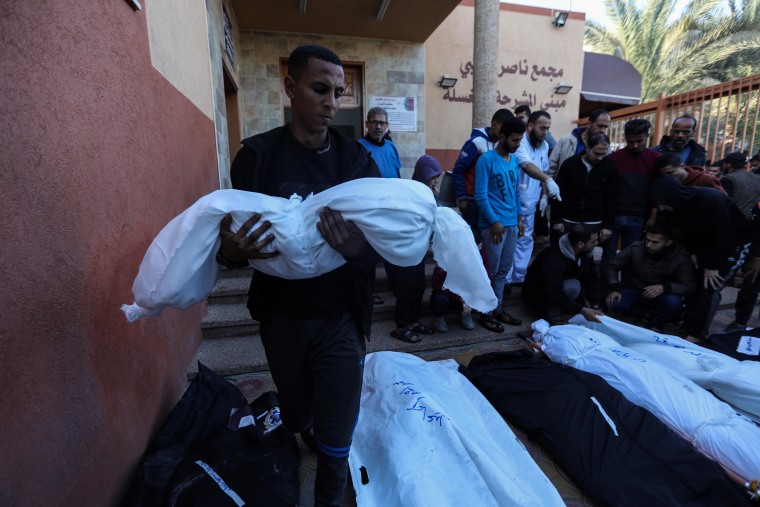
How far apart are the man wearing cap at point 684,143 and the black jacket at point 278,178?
444cm

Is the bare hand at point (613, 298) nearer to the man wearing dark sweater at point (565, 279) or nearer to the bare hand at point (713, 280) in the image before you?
the man wearing dark sweater at point (565, 279)

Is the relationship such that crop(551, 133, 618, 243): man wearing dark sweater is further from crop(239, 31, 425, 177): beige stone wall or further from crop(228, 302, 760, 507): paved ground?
crop(239, 31, 425, 177): beige stone wall

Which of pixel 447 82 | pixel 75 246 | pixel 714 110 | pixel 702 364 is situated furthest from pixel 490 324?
pixel 714 110

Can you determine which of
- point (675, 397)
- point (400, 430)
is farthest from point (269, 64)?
point (675, 397)

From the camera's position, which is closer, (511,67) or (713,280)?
(713,280)

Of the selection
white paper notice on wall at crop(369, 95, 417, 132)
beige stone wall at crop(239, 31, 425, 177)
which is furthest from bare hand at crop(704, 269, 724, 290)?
white paper notice on wall at crop(369, 95, 417, 132)

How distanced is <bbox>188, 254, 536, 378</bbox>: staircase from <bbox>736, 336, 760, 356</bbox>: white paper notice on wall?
5.20ft

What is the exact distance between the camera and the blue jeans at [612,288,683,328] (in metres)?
3.87

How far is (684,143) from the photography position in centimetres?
446

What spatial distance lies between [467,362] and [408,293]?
776 mm

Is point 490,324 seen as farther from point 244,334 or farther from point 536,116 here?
point 536,116

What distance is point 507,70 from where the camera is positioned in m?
9.05

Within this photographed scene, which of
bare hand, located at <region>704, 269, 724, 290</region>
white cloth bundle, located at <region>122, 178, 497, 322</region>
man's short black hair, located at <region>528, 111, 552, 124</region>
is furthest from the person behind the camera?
man's short black hair, located at <region>528, 111, 552, 124</region>

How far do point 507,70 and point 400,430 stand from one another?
9.11 meters
